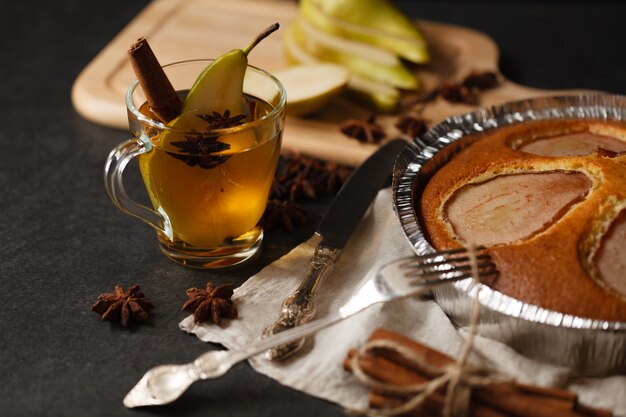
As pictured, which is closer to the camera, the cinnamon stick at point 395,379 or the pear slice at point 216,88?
the cinnamon stick at point 395,379

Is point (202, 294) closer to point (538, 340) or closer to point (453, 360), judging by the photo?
point (453, 360)

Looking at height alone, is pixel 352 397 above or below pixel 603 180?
below

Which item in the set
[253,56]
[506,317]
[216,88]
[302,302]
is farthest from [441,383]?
[253,56]

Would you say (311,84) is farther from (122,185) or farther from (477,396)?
(477,396)

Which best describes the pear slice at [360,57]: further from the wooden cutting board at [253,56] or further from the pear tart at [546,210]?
the pear tart at [546,210]

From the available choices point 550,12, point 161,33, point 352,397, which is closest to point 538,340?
point 352,397

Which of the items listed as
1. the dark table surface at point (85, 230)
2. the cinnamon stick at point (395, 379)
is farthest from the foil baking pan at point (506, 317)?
the dark table surface at point (85, 230)
